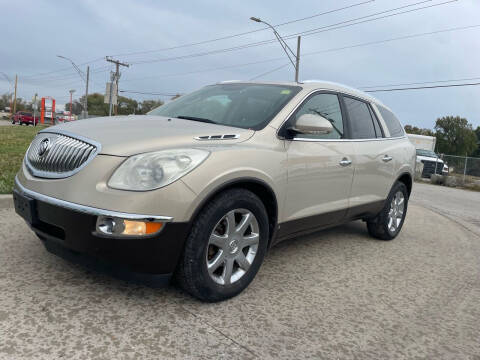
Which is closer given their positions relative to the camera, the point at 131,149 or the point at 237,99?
the point at 131,149

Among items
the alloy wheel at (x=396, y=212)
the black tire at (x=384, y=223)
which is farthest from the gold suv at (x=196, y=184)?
the alloy wheel at (x=396, y=212)

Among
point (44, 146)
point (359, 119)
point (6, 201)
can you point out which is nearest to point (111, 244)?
point (44, 146)

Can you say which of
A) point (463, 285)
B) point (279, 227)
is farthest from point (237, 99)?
point (463, 285)

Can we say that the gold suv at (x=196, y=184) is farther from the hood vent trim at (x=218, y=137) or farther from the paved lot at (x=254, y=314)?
the paved lot at (x=254, y=314)

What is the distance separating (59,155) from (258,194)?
1.38 m

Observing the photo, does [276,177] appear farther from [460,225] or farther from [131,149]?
[460,225]

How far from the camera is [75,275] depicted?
312cm

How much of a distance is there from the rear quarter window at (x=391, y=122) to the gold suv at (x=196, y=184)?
4.24ft

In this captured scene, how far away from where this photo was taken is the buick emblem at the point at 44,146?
286 cm

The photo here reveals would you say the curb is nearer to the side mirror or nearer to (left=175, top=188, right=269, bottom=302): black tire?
(left=175, top=188, right=269, bottom=302): black tire

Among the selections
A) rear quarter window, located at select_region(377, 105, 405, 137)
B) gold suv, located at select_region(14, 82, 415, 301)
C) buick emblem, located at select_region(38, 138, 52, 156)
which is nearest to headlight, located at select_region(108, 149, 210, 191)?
gold suv, located at select_region(14, 82, 415, 301)

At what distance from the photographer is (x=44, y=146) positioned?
2.91 metres

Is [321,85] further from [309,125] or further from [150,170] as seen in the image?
[150,170]

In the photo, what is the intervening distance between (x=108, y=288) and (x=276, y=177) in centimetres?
143
